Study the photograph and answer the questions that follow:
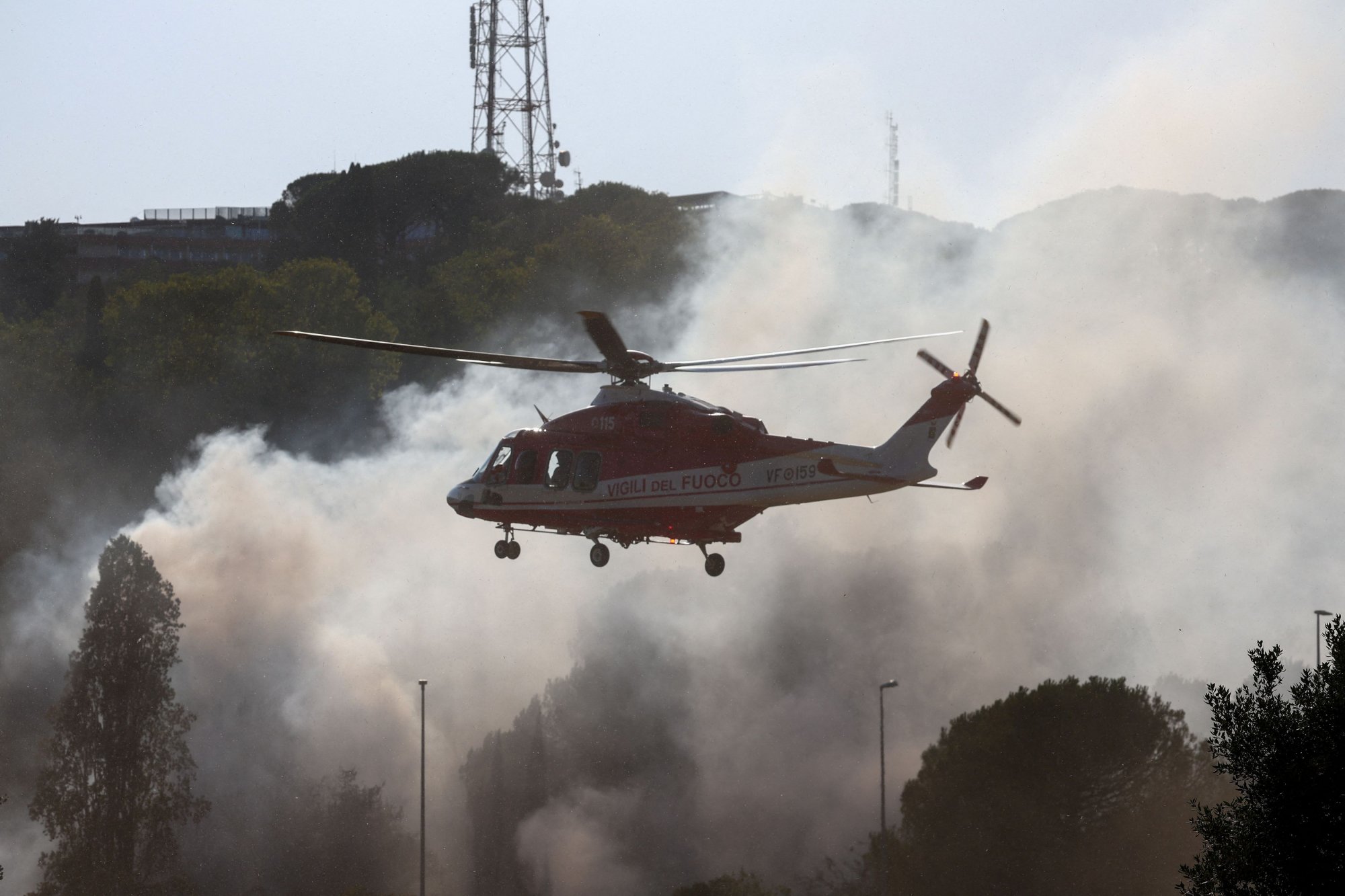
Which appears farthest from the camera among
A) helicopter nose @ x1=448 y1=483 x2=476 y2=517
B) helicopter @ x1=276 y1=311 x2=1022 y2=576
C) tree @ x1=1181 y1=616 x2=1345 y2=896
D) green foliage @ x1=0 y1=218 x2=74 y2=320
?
green foliage @ x1=0 y1=218 x2=74 y2=320

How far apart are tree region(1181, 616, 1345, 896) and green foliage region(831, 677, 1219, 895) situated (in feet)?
148

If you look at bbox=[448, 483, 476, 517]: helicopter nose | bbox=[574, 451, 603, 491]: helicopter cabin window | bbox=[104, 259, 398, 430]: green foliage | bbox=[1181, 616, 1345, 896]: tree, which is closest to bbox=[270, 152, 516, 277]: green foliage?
bbox=[104, 259, 398, 430]: green foliage

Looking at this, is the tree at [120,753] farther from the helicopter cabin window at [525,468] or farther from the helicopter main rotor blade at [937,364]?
the helicopter main rotor blade at [937,364]

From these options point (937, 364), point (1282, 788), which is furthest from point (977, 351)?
point (1282, 788)

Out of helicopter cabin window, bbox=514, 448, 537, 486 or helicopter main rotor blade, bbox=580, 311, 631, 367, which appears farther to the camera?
helicopter cabin window, bbox=514, 448, 537, 486

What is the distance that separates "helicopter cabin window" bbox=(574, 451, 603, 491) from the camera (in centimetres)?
4869

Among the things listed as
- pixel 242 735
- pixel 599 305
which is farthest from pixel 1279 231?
pixel 242 735

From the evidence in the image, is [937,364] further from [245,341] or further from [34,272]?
[34,272]

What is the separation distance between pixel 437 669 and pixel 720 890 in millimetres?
30478

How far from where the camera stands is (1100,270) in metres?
113

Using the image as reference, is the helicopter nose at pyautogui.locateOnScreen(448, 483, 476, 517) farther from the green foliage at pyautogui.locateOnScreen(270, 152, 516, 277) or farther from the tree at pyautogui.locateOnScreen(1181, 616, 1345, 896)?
the green foliage at pyautogui.locateOnScreen(270, 152, 516, 277)

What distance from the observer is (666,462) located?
47469 millimetres

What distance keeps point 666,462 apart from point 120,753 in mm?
54843

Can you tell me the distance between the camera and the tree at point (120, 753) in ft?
282
